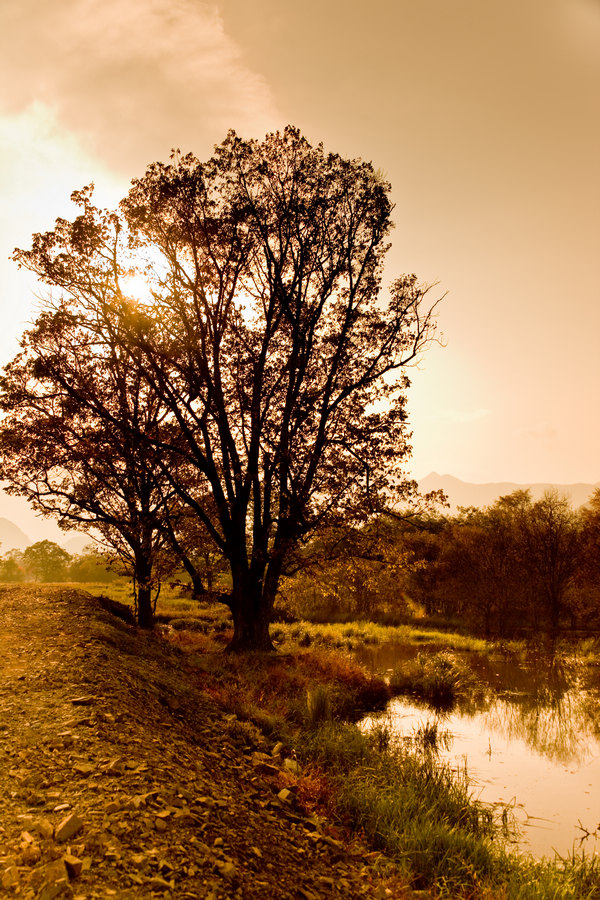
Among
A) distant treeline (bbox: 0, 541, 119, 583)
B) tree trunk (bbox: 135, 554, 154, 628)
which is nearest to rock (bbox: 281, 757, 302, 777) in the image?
tree trunk (bbox: 135, 554, 154, 628)

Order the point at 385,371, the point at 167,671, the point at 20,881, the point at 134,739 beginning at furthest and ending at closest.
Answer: the point at 385,371 → the point at 167,671 → the point at 134,739 → the point at 20,881

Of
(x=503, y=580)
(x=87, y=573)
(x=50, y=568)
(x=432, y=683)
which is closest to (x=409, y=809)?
(x=432, y=683)

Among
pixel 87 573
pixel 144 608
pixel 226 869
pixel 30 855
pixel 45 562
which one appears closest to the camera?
pixel 30 855

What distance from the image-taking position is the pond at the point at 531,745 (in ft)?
26.0

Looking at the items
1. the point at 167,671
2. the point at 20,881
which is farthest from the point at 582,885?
the point at 167,671

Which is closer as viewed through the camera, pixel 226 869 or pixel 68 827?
pixel 68 827

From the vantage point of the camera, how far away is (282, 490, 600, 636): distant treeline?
38.3m

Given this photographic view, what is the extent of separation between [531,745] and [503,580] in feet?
97.5

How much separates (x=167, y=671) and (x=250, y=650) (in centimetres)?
554

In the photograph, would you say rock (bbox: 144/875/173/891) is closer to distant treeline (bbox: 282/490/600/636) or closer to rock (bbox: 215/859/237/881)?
rock (bbox: 215/859/237/881)

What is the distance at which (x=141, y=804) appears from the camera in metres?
4.52

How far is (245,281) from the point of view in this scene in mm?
17984

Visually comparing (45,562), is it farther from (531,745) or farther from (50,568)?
(531,745)

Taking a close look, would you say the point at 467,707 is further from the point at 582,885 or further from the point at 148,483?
the point at 148,483
